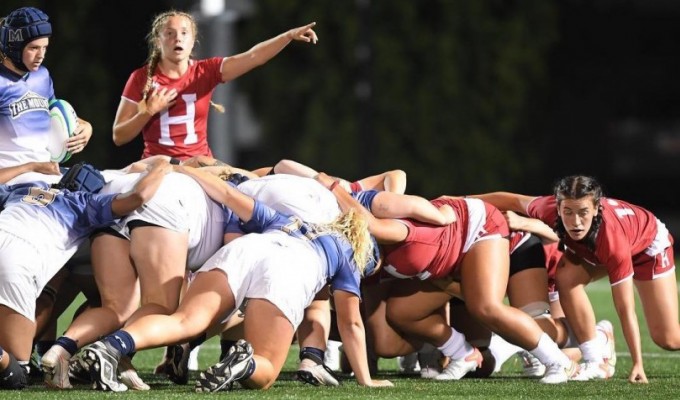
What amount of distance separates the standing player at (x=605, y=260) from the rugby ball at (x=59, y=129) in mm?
2076

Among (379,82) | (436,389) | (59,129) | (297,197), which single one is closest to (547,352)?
(436,389)

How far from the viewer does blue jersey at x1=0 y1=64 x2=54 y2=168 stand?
6461mm

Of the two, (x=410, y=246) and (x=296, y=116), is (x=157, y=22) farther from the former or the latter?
(x=296, y=116)

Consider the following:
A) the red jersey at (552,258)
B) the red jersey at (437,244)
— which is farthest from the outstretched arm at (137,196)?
the red jersey at (552,258)

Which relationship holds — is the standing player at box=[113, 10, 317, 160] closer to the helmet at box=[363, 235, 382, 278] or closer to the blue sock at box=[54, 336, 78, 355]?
the helmet at box=[363, 235, 382, 278]

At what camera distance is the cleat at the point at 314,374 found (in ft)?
19.1

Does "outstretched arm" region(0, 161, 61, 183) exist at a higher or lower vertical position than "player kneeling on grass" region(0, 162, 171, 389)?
higher

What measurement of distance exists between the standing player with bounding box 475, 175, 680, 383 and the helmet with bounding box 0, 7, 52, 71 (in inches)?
91.0

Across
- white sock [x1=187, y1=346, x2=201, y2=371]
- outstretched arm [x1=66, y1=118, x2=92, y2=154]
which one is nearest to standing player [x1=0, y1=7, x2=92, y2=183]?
outstretched arm [x1=66, y1=118, x2=92, y2=154]

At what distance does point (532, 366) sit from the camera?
6543 millimetres

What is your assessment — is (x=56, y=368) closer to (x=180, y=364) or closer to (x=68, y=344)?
(x=68, y=344)

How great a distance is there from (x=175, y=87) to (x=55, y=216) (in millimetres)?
1673

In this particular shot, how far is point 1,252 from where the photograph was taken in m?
5.57

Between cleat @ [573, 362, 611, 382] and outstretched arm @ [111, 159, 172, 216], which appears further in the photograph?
cleat @ [573, 362, 611, 382]
